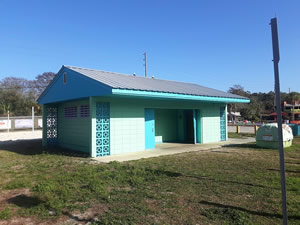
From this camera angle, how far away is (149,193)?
17.7 feet

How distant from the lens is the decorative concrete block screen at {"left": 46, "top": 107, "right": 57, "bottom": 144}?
15117 mm

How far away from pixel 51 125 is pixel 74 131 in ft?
9.41

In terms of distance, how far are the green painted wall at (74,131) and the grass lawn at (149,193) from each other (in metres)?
3.45

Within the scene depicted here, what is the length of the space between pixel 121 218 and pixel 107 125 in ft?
23.6

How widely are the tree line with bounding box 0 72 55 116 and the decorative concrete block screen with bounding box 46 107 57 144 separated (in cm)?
3305

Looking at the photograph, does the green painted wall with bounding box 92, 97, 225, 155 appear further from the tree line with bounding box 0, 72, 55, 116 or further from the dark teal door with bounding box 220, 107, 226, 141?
the tree line with bounding box 0, 72, 55, 116

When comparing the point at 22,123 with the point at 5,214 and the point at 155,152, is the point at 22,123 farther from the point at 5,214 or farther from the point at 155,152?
the point at 5,214

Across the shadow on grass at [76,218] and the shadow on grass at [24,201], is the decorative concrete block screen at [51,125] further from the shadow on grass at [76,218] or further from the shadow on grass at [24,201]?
the shadow on grass at [76,218]

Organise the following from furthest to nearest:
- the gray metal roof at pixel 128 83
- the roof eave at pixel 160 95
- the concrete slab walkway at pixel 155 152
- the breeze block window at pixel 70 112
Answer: the breeze block window at pixel 70 112
the gray metal roof at pixel 128 83
the concrete slab walkway at pixel 155 152
the roof eave at pixel 160 95

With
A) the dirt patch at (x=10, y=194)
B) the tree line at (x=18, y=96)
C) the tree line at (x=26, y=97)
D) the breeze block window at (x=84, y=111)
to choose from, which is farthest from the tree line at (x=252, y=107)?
the dirt patch at (x=10, y=194)

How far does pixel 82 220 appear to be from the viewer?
416cm

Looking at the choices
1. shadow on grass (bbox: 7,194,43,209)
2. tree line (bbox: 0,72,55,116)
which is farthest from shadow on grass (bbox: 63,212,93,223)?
tree line (bbox: 0,72,55,116)

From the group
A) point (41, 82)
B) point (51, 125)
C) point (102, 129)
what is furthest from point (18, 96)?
point (102, 129)

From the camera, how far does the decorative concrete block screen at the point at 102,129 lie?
35.4 ft
